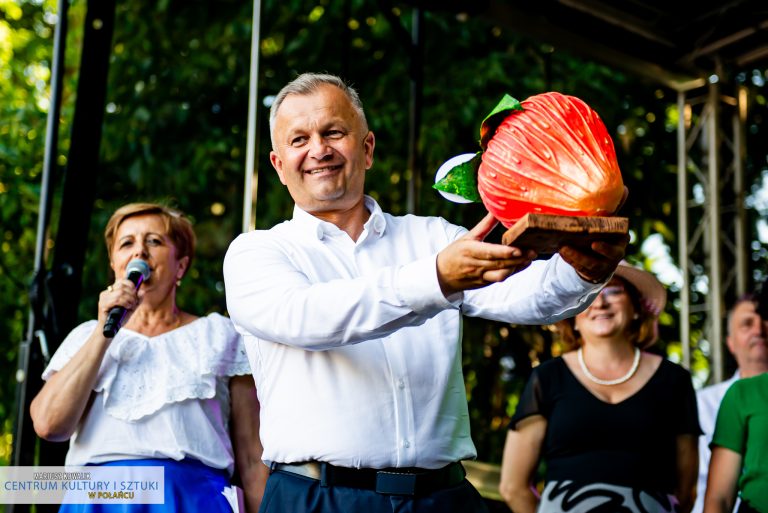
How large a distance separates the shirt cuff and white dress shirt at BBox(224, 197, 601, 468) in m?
0.04

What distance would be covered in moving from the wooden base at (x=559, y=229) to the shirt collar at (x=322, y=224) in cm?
64

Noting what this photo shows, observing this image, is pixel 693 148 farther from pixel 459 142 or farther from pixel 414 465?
pixel 414 465

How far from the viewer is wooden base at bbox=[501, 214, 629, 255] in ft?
4.53

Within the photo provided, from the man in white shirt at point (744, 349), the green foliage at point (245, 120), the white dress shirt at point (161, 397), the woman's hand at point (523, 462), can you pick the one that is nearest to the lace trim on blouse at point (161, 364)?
the white dress shirt at point (161, 397)

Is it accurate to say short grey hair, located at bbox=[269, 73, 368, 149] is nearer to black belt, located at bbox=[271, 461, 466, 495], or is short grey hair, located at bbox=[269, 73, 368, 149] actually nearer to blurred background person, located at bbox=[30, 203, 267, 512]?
black belt, located at bbox=[271, 461, 466, 495]

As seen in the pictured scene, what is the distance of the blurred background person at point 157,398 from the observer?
102 inches

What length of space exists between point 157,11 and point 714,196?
425cm

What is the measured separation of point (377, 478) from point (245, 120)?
5406 millimetres

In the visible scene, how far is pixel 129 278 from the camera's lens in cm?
272

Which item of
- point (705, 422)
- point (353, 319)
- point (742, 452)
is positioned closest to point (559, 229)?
point (353, 319)

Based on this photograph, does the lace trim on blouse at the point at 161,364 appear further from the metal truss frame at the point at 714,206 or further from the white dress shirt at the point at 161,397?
the metal truss frame at the point at 714,206

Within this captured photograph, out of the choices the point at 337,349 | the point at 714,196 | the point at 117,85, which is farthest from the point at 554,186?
the point at 117,85

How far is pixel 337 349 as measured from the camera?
6.09ft

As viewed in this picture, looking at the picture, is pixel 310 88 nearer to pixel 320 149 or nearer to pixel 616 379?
pixel 320 149
